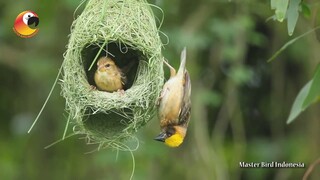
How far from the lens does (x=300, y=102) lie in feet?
10.8

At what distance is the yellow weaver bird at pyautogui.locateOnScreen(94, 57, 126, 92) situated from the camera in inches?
120

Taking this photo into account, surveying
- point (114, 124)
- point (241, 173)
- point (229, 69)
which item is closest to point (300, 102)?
point (114, 124)

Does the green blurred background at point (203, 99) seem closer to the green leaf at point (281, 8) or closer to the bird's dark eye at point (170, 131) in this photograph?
the bird's dark eye at point (170, 131)

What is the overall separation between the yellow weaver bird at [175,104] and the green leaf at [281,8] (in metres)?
0.47

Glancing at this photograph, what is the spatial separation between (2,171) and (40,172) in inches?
10.8

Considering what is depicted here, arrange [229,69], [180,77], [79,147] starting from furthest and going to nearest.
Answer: [79,147]
[229,69]
[180,77]

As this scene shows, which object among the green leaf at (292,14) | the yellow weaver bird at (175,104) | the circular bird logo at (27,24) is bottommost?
the yellow weaver bird at (175,104)

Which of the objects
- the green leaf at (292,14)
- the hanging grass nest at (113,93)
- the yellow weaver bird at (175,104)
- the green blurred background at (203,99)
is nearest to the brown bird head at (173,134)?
the yellow weaver bird at (175,104)

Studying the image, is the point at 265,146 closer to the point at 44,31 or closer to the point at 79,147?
the point at 79,147

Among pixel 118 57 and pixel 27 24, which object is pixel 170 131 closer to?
pixel 118 57

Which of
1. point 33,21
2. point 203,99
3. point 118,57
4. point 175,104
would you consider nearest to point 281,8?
point 175,104

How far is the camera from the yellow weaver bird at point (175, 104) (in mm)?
3012

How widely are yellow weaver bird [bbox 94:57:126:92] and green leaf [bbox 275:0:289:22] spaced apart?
691 millimetres

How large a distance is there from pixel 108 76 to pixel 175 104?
281mm
